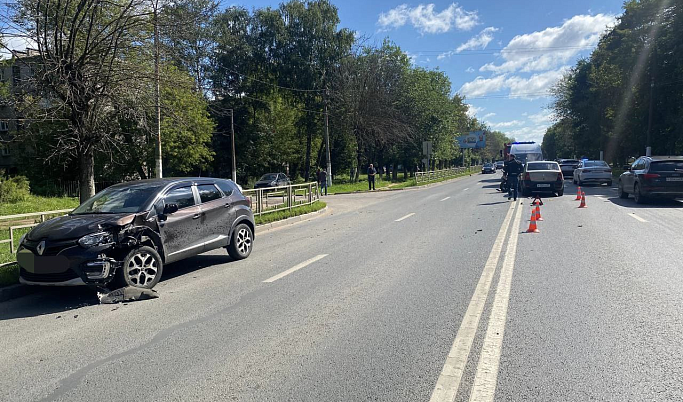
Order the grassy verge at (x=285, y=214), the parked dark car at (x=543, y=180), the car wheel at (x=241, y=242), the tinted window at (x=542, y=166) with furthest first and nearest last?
1. the tinted window at (x=542, y=166)
2. the parked dark car at (x=543, y=180)
3. the grassy verge at (x=285, y=214)
4. the car wheel at (x=241, y=242)

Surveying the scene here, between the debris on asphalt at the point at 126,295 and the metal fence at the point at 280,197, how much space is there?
7075mm

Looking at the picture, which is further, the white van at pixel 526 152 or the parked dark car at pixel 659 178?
the white van at pixel 526 152

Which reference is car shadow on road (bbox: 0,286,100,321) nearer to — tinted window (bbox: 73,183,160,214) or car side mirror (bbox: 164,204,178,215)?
tinted window (bbox: 73,183,160,214)

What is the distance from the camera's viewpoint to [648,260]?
774cm

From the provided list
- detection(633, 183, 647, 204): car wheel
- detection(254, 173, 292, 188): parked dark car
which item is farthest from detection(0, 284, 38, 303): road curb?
detection(254, 173, 292, 188): parked dark car

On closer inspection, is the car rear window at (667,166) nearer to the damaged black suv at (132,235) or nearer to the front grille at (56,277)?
the damaged black suv at (132,235)

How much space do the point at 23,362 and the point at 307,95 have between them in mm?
39431

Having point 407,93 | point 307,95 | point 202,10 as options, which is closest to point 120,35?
point 202,10

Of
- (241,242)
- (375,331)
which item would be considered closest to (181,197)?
(241,242)

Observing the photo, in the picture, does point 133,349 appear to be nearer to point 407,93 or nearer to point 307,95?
point 307,95

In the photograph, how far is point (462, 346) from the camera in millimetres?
4273

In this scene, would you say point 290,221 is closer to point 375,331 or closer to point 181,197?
point 181,197

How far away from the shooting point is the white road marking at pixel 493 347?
3.44 m

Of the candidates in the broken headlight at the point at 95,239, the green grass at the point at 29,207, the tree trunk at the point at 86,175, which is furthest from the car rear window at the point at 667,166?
the green grass at the point at 29,207
